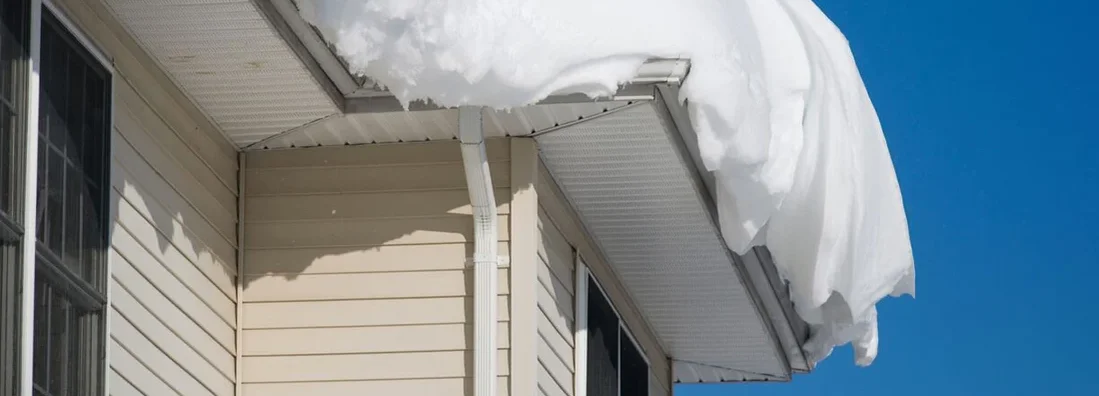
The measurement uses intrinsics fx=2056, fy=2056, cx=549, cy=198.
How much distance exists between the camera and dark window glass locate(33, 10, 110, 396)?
6754 mm

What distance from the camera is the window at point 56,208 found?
643 centimetres

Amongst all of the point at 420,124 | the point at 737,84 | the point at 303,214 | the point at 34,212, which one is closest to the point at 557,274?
the point at 420,124

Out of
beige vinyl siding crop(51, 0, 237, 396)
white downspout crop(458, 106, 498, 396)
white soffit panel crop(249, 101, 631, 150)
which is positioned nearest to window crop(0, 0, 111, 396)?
beige vinyl siding crop(51, 0, 237, 396)

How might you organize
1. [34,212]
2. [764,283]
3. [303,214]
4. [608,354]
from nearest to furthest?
[34,212] → [303,214] → [608,354] → [764,283]

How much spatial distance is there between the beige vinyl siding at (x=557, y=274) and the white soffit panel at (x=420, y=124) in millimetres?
434

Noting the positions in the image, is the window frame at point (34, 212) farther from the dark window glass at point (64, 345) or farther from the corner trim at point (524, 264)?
the corner trim at point (524, 264)

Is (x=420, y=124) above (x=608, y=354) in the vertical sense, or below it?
above

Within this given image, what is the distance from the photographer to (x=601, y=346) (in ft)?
33.0

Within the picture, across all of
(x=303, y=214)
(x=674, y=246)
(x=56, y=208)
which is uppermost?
(x=674, y=246)

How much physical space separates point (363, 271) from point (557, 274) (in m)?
0.95

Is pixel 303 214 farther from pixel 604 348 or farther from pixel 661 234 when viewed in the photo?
pixel 604 348

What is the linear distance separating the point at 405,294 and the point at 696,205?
1.44 m

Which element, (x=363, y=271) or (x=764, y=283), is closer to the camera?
(x=363, y=271)

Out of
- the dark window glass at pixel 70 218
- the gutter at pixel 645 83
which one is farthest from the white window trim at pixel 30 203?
the gutter at pixel 645 83
